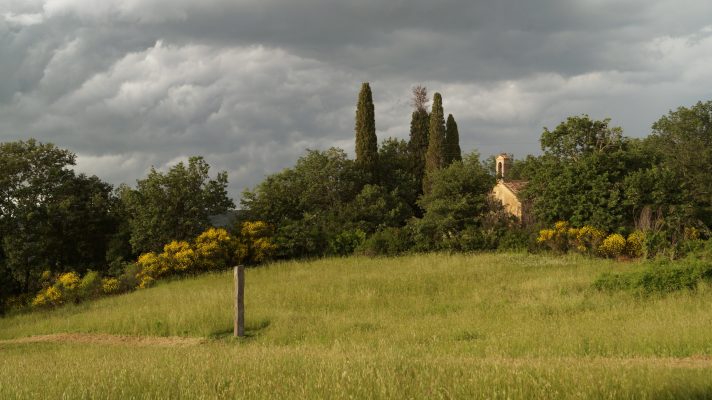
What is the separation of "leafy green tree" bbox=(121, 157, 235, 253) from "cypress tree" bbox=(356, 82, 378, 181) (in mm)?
13515

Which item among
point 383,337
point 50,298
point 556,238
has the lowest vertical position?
point 50,298

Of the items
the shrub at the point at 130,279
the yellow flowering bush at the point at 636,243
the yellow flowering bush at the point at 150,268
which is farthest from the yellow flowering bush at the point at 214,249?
the yellow flowering bush at the point at 636,243

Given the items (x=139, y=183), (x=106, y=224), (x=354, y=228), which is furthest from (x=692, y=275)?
(x=106, y=224)

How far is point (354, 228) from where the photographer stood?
119 ft

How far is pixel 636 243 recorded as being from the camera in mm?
29625

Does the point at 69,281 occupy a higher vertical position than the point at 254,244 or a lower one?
lower

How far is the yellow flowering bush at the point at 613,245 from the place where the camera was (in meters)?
29.5

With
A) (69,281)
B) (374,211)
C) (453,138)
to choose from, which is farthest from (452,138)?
(69,281)

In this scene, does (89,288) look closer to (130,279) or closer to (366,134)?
(130,279)

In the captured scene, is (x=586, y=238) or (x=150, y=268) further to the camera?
(x=150, y=268)

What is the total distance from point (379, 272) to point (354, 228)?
10297mm

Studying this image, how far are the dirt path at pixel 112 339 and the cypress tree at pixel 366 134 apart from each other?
87.8ft

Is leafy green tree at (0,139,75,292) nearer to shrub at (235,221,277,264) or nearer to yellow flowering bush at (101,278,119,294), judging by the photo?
yellow flowering bush at (101,278,119,294)

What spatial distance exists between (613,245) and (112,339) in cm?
2454
